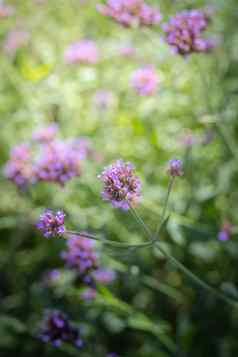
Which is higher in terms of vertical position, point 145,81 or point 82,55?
point 82,55

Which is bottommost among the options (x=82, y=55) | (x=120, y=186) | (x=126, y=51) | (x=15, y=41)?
(x=120, y=186)

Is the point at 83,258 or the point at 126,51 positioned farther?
the point at 126,51

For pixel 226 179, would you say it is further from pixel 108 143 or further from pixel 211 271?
pixel 108 143

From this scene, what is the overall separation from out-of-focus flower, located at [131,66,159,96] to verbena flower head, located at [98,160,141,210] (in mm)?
1604

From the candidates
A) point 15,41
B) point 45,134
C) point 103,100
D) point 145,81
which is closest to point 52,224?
point 45,134

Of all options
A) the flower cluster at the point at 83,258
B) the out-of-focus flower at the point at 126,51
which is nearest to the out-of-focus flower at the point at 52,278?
the flower cluster at the point at 83,258

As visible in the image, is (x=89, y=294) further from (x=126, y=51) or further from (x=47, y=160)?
(x=126, y=51)

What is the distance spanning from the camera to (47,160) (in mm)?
2645

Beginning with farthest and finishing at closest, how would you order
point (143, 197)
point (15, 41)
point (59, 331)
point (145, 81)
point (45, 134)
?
point (15, 41) → point (145, 81) → point (45, 134) → point (143, 197) → point (59, 331)

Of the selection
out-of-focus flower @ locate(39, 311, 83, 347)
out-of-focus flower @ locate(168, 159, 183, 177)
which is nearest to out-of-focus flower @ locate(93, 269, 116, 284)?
out-of-focus flower @ locate(39, 311, 83, 347)

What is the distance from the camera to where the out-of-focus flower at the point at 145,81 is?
323cm

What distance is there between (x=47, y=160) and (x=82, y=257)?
0.64 metres

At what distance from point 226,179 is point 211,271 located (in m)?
0.67

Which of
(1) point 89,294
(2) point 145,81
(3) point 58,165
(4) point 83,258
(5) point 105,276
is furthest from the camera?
(2) point 145,81
